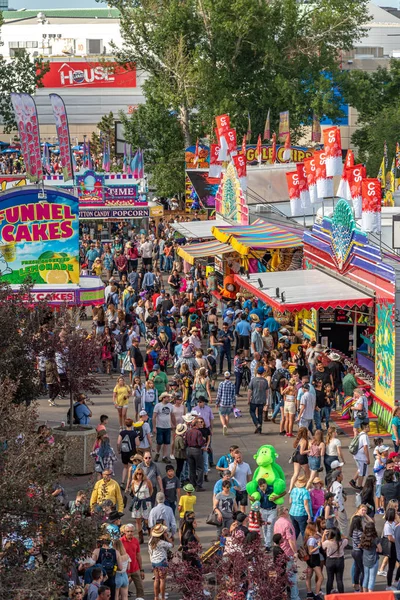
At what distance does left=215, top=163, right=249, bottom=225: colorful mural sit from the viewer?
3266 centimetres

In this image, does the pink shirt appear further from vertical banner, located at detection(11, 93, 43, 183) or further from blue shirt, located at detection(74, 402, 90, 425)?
vertical banner, located at detection(11, 93, 43, 183)

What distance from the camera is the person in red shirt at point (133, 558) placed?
13.3 metres

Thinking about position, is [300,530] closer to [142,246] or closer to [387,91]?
[142,246]

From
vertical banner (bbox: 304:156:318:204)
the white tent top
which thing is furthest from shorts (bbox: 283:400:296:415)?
the white tent top

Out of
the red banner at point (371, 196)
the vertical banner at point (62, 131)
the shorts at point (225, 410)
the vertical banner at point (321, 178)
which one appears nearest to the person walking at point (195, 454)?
the shorts at point (225, 410)

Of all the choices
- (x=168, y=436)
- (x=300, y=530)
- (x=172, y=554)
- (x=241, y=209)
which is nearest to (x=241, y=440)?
(x=168, y=436)

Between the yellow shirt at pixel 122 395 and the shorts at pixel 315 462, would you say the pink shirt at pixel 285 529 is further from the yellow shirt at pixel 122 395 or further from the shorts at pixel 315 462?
the yellow shirt at pixel 122 395

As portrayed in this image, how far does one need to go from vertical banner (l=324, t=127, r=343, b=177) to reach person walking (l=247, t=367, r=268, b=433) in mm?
5183

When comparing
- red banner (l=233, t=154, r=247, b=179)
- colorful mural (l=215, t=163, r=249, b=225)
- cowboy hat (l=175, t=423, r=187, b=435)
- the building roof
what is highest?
the building roof

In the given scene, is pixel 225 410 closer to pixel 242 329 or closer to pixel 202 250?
pixel 242 329

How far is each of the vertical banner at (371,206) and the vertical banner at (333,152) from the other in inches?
115

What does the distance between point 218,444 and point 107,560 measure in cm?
770

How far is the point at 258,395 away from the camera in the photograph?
810 inches

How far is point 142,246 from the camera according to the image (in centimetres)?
3753
